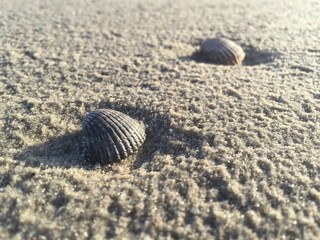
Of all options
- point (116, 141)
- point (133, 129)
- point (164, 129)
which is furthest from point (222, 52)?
point (116, 141)

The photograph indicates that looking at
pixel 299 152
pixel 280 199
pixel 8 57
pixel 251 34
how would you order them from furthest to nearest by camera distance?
pixel 251 34
pixel 8 57
pixel 299 152
pixel 280 199

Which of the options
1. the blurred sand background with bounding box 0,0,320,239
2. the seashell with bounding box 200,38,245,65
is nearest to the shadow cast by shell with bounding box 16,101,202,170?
the blurred sand background with bounding box 0,0,320,239

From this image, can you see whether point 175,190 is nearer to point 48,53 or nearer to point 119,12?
point 48,53

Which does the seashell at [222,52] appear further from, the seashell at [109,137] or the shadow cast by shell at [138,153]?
the seashell at [109,137]

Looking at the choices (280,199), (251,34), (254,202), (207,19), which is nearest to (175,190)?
(254,202)

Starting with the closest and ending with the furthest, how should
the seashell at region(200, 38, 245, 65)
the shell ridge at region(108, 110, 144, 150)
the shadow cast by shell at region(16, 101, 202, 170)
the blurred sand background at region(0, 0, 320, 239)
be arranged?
the blurred sand background at region(0, 0, 320, 239) < the shadow cast by shell at region(16, 101, 202, 170) < the shell ridge at region(108, 110, 144, 150) < the seashell at region(200, 38, 245, 65)

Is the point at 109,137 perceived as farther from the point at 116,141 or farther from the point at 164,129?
the point at 164,129

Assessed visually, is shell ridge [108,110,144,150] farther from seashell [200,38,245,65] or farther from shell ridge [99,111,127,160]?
seashell [200,38,245,65]

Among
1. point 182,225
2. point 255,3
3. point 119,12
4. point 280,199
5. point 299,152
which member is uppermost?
point 255,3
